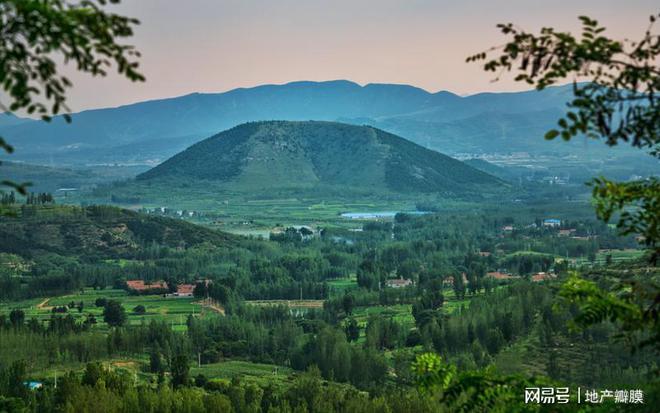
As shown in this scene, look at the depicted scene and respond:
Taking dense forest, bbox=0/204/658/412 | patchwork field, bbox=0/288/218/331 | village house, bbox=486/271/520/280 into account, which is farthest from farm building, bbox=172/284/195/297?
village house, bbox=486/271/520/280

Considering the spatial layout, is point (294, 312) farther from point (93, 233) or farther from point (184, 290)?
point (93, 233)

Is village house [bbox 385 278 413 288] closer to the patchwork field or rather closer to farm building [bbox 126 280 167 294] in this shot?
the patchwork field

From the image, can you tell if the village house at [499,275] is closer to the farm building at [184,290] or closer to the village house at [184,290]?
the village house at [184,290]

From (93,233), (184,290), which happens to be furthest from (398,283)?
(93,233)

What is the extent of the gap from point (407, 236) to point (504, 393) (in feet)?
557

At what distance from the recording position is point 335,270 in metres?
140

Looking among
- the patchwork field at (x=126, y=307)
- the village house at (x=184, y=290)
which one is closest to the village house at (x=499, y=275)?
the patchwork field at (x=126, y=307)

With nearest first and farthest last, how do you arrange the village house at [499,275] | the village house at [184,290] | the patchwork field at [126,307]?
the patchwork field at [126,307] → the village house at [499,275] → the village house at [184,290]

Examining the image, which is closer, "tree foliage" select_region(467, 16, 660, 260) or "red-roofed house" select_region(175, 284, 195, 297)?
"tree foliage" select_region(467, 16, 660, 260)

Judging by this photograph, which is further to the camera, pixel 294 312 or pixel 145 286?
pixel 145 286

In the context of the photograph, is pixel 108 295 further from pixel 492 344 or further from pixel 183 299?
pixel 492 344

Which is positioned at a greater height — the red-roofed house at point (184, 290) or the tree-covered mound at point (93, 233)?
the tree-covered mound at point (93, 233)

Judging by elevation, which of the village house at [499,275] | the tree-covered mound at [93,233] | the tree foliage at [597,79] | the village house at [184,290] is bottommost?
the village house at [184,290]

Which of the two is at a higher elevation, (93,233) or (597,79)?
(597,79)
